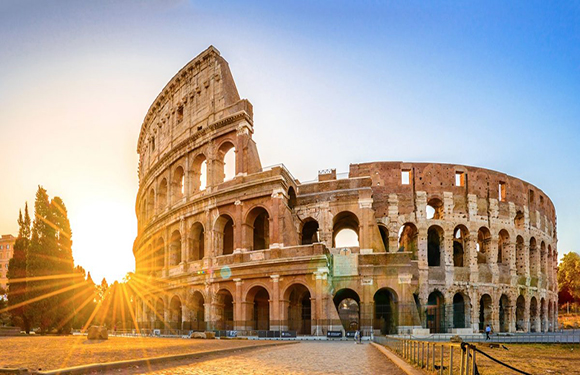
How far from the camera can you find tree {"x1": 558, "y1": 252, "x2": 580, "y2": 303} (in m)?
65.8

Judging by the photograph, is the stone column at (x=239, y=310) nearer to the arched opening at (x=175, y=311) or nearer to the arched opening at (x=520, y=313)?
the arched opening at (x=175, y=311)

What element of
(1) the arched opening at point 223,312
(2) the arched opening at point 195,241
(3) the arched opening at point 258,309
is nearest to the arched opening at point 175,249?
(2) the arched opening at point 195,241

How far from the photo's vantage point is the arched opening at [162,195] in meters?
38.2

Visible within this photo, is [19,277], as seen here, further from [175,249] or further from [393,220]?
[393,220]

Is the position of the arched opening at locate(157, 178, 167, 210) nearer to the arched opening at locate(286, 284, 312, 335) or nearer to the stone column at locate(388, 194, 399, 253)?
the arched opening at locate(286, 284, 312, 335)

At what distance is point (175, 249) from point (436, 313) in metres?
19.0

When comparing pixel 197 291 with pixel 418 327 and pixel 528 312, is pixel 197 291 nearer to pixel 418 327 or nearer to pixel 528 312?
pixel 418 327

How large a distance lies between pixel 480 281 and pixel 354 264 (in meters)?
11.4

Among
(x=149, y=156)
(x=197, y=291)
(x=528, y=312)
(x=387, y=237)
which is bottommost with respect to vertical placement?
(x=528, y=312)

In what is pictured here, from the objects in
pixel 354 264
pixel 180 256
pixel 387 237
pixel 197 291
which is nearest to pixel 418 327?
pixel 354 264

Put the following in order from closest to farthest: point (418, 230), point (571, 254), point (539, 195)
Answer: point (418, 230), point (539, 195), point (571, 254)

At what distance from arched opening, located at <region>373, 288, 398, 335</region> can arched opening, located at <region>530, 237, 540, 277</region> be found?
607 inches

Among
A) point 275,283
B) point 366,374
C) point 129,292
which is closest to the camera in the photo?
point 366,374

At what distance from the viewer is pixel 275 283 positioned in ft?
90.1
